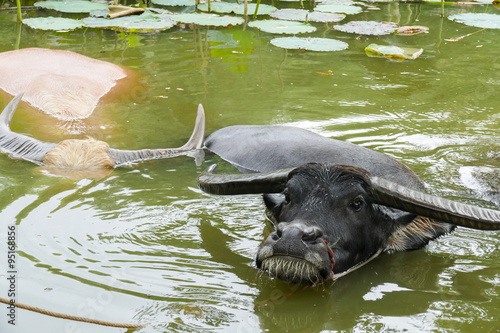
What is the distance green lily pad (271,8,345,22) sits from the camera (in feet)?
33.2

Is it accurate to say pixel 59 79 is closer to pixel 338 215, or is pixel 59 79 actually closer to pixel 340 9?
pixel 338 215

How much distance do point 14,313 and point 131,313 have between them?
517mm

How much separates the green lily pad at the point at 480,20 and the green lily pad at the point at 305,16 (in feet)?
6.09

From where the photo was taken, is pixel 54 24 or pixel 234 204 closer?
pixel 234 204

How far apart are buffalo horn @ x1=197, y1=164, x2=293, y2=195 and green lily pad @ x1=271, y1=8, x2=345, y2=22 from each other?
21.7ft

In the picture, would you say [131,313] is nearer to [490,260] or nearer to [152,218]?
[152,218]

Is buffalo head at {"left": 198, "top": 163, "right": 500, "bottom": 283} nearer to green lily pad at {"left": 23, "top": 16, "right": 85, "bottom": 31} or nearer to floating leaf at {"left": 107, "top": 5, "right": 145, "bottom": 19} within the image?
green lily pad at {"left": 23, "top": 16, "right": 85, "bottom": 31}

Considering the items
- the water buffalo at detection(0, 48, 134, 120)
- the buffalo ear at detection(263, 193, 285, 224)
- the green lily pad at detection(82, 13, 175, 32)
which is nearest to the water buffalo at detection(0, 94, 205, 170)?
the water buffalo at detection(0, 48, 134, 120)

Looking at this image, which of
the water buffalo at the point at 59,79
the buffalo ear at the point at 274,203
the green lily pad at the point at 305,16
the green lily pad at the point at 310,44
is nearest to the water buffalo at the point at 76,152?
the water buffalo at the point at 59,79

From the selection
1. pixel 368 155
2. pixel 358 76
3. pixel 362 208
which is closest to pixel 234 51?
pixel 358 76

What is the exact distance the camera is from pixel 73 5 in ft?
34.3

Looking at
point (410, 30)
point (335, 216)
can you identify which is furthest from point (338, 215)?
point (410, 30)

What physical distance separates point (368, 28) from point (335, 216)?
6.75m

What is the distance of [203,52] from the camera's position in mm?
8852
